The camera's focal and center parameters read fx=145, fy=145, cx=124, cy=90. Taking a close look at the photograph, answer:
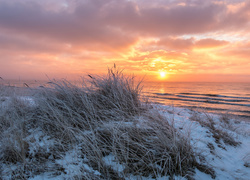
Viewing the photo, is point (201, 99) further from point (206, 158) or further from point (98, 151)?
point (98, 151)

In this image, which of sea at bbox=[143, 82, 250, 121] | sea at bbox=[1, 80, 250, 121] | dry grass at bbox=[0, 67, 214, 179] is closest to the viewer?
dry grass at bbox=[0, 67, 214, 179]

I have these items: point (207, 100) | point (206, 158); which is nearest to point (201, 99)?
point (207, 100)

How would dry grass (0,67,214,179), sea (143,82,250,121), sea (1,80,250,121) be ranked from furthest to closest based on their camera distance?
1. sea (143,82,250,121)
2. sea (1,80,250,121)
3. dry grass (0,67,214,179)

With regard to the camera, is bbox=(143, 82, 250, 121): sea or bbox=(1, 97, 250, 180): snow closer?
bbox=(1, 97, 250, 180): snow

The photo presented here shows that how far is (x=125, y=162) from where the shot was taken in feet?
5.94

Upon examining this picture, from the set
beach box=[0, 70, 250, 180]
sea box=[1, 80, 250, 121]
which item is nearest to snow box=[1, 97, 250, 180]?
beach box=[0, 70, 250, 180]

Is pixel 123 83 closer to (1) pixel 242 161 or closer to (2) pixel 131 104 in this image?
(2) pixel 131 104

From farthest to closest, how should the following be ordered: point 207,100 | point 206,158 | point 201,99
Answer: point 201,99, point 207,100, point 206,158

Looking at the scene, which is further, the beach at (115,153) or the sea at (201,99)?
the sea at (201,99)

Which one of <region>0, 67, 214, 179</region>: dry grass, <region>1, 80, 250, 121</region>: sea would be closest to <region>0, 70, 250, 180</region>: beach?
<region>0, 67, 214, 179</region>: dry grass

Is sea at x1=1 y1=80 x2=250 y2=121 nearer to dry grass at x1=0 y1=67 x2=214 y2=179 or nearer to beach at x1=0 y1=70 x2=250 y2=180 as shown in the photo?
beach at x1=0 y1=70 x2=250 y2=180

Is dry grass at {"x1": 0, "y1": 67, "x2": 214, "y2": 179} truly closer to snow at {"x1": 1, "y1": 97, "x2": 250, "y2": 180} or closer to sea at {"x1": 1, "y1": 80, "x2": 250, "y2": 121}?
snow at {"x1": 1, "y1": 97, "x2": 250, "y2": 180}

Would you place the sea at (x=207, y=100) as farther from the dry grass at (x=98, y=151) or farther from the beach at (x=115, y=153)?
the dry grass at (x=98, y=151)

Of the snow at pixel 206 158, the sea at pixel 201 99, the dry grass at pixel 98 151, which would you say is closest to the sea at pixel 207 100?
the sea at pixel 201 99
